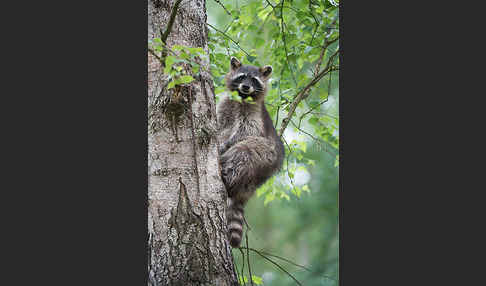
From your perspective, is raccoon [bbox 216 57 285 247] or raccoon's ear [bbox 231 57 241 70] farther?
raccoon's ear [bbox 231 57 241 70]

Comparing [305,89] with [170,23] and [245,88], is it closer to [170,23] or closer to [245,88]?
[245,88]

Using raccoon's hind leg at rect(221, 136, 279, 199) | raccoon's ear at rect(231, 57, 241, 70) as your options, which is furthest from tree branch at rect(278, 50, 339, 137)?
raccoon's ear at rect(231, 57, 241, 70)

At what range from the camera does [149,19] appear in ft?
12.4

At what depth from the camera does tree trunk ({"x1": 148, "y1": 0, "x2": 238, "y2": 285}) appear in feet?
11.1

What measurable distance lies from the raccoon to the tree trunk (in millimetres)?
712

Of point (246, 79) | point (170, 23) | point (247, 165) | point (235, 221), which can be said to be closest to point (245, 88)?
point (246, 79)

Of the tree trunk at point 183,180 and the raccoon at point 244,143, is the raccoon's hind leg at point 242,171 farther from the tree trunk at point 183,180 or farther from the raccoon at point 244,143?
the tree trunk at point 183,180

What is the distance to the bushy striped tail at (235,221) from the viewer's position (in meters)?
4.20

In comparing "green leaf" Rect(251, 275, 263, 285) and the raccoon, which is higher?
the raccoon

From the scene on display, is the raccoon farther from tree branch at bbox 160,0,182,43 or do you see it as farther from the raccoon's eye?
tree branch at bbox 160,0,182,43

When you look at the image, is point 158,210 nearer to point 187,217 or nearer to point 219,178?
point 187,217

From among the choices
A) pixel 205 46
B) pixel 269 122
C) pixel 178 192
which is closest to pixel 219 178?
pixel 178 192

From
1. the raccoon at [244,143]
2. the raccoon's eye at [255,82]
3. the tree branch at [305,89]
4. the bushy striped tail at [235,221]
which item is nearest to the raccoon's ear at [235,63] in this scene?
the raccoon at [244,143]

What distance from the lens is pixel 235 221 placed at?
14.3 ft
